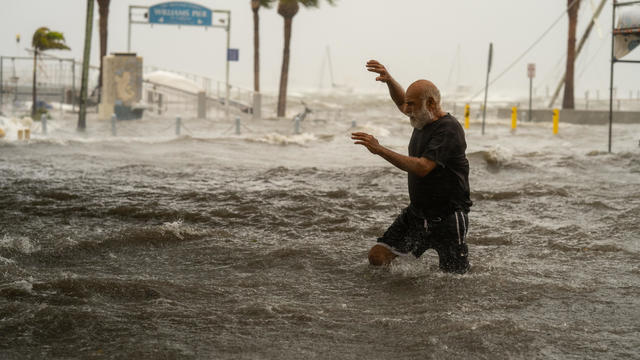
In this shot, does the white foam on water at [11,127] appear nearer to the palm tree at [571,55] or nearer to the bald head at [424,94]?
the bald head at [424,94]

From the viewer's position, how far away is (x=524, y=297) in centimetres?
566

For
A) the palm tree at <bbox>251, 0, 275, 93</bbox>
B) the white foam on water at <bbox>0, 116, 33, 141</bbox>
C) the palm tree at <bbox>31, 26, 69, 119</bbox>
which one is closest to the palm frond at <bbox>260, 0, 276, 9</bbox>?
the palm tree at <bbox>251, 0, 275, 93</bbox>

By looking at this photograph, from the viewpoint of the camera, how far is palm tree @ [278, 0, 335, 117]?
3834 centimetres

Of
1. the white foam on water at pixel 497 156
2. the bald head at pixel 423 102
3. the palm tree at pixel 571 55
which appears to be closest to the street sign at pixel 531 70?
the palm tree at pixel 571 55

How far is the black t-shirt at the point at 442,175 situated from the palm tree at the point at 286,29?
33.7 m

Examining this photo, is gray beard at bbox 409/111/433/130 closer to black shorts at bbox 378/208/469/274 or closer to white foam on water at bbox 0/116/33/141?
black shorts at bbox 378/208/469/274

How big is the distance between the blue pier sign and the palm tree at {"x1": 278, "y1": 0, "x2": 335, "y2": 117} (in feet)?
13.8

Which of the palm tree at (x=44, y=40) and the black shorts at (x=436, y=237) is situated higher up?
the palm tree at (x=44, y=40)

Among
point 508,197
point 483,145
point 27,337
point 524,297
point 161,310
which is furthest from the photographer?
point 483,145

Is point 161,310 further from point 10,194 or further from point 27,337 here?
point 10,194

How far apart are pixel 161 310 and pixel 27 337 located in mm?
913

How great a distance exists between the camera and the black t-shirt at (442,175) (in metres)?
5.17

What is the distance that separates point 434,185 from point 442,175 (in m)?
0.09

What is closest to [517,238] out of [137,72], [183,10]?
[137,72]
